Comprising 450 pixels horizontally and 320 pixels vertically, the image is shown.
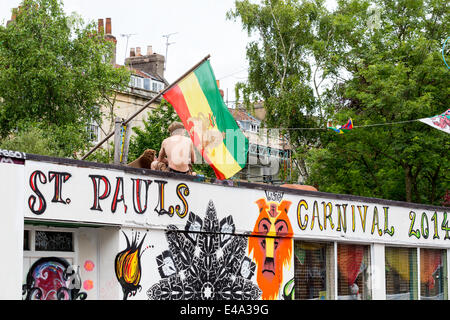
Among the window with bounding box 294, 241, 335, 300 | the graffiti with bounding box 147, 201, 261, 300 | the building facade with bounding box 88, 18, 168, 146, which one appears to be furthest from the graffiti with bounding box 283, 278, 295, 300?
the building facade with bounding box 88, 18, 168, 146

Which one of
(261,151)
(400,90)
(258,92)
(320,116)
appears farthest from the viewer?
(261,151)

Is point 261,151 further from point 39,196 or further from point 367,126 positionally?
point 39,196

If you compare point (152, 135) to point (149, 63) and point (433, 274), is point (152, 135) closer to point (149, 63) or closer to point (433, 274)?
point (149, 63)

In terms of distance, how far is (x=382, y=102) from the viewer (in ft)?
91.3

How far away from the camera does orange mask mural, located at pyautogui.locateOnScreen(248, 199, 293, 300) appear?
11.6m

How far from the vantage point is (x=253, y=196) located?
38.1 ft

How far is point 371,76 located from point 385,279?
608 inches

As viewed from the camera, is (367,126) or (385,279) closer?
(385,279)

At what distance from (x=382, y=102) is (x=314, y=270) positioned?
53.1ft

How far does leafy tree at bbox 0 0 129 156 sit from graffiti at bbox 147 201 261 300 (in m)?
19.4

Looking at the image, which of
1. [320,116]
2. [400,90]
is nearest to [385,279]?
[400,90]

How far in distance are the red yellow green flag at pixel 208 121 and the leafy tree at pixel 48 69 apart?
62.0ft

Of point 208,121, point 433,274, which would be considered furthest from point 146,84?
point 208,121

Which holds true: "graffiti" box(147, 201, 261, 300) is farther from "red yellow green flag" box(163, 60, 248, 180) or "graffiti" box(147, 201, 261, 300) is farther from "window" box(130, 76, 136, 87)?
"window" box(130, 76, 136, 87)
